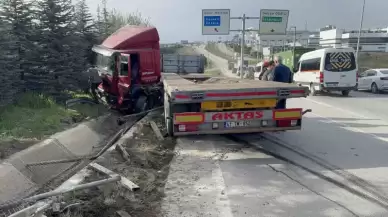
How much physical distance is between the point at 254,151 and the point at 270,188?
2.27m

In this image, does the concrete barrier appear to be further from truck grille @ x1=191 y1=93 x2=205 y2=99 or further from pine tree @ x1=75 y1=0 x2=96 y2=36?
pine tree @ x1=75 y1=0 x2=96 y2=36

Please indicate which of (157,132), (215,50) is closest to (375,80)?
(157,132)

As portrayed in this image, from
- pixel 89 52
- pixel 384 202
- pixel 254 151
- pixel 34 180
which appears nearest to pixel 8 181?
pixel 34 180

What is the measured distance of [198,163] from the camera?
6875 millimetres

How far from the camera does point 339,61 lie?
19609 millimetres

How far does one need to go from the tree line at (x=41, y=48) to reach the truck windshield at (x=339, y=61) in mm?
12521

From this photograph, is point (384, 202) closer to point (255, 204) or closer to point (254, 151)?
point (255, 204)

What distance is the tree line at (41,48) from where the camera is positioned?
1173 cm

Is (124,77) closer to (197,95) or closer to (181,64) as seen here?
Result: (197,95)

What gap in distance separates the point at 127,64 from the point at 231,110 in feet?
19.4

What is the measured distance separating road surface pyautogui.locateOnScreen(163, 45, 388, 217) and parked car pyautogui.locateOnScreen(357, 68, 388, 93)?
1312 centimetres

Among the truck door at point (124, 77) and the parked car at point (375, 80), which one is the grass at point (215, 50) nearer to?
the parked car at point (375, 80)

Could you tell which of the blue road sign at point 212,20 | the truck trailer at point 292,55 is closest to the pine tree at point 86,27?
the blue road sign at point 212,20

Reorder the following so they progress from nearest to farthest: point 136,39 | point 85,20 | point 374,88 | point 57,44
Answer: point 136,39, point 57,44, point 85,20, point 374,88
